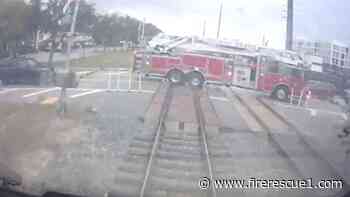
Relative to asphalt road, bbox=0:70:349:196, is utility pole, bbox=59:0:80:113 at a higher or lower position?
higher

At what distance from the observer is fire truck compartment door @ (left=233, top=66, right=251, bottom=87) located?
338cm

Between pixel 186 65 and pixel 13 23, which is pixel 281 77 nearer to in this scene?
pixel 186 65

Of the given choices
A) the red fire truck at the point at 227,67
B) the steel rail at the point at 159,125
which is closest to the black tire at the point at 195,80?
the red fire truck at the point at 227,67

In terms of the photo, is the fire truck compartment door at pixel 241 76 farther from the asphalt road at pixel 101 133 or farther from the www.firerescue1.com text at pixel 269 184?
the www.firerescue1.com text at pixel 269 184

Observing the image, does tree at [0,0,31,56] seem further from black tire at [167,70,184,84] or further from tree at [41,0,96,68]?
black tire at [167,70,184,84]

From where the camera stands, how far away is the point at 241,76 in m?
3.41

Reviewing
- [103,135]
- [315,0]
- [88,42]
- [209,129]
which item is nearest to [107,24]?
[88,42]

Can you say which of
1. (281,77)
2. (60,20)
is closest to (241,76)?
(281,77)

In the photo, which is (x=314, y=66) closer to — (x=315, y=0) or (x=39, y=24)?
(x=315, y=0)

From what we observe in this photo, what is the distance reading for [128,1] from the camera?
3.36 m

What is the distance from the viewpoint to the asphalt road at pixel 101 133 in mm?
3377

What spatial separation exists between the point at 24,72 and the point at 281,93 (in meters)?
1.60

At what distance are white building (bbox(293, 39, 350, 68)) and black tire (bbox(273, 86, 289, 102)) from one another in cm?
25

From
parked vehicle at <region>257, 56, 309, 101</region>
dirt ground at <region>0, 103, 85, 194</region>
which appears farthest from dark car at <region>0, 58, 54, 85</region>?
parked vehicle at <region>257, 56, 309, 101</region>
